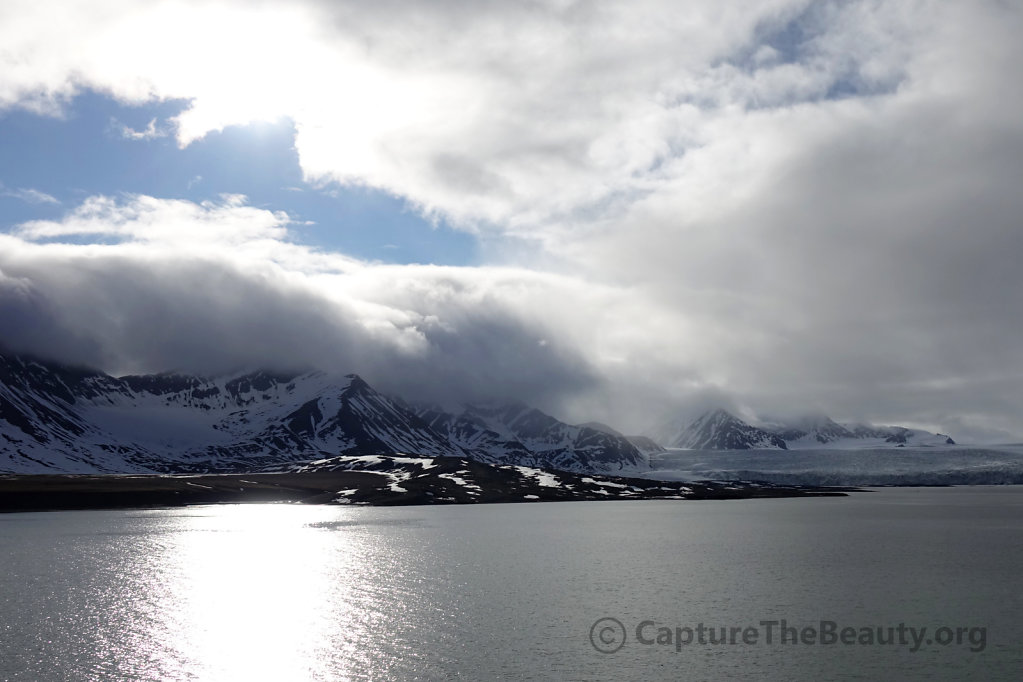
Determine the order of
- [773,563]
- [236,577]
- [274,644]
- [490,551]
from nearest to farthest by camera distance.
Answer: [274,644], [236,577], [773,563], [490,551]

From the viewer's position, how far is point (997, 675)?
120 ft

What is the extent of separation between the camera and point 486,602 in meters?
58.3

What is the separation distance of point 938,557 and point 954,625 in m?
41.1

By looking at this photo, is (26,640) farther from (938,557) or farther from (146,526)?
(146,526)

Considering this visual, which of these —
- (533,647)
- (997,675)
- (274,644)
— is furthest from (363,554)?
(997,675)

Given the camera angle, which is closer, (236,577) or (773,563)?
(236,577)

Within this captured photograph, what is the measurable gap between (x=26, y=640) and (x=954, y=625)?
184 feet

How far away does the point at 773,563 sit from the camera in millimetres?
80500

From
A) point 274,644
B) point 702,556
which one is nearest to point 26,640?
point 274,644

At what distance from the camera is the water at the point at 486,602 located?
1569 inches

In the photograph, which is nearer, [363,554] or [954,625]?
[954,625]

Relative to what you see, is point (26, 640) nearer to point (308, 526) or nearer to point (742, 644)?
point (742, 644)

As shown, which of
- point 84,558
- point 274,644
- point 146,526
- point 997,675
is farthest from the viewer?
point 146,526

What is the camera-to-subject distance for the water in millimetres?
39844
